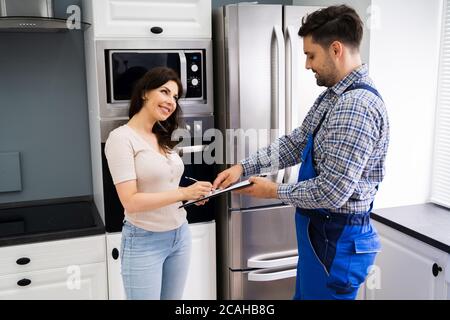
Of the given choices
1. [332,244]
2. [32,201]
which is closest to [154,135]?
[332,244]

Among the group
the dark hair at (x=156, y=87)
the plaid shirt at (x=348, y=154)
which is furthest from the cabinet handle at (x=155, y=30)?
the plaid shirt at (x=348, y=154)

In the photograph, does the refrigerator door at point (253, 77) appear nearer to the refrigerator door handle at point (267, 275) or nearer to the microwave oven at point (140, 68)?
the microwave oven at point (140, 68)

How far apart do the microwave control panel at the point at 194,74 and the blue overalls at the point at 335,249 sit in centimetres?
87

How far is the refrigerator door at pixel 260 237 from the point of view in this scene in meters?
2.51

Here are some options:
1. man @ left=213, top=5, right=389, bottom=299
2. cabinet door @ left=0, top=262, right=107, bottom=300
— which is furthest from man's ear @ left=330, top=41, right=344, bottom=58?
cabinet door @ left=0, top=262, right=107, bottom=300

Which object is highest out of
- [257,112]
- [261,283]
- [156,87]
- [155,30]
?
[155,30]

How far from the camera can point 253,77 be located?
2.40 meters

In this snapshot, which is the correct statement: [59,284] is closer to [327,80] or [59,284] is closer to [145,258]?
[145,258]

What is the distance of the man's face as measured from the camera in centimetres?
163

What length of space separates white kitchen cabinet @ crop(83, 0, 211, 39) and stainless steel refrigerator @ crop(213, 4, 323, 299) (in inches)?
4.7

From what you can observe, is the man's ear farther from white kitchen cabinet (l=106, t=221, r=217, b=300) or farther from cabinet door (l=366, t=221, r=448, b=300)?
white kitchen cabinet (l=106, t=221, r=217, b=300)

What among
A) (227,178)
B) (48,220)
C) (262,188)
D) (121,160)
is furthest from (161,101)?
(48,220)

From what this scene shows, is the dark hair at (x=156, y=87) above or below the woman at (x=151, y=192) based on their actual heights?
above

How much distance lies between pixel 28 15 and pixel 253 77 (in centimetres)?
108
